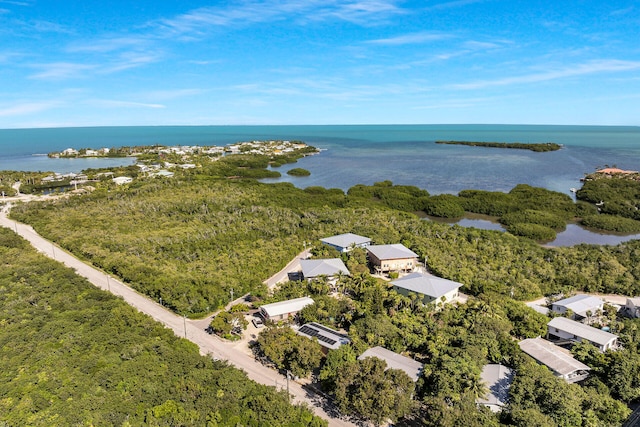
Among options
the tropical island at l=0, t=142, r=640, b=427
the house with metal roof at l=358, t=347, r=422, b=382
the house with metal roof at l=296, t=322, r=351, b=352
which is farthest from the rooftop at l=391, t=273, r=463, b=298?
the house with metal roof at l=296, t=322, r=351, b=352

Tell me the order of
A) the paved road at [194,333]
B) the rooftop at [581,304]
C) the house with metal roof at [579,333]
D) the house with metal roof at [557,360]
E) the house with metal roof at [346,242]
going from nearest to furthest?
the paved road at [194,333], the house with metal roof at [557,360], the house with metal roof at [579,333], the rooftop at [581,304], the house with metal roof at [346,242]

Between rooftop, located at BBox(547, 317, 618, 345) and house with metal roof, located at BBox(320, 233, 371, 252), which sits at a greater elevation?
house with metal roof, located at BBox(320, 233, 371, 252)

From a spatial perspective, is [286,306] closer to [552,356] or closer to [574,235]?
[552,356]

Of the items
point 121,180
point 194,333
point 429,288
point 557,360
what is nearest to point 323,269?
point 429,288

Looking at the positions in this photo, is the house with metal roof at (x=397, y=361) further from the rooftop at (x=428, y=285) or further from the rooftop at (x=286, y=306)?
the rooftop at (x=428, y=285)

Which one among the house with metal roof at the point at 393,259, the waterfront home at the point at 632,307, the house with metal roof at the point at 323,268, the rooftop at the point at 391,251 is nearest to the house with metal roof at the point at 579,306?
the waterfront home at the point at 632,307

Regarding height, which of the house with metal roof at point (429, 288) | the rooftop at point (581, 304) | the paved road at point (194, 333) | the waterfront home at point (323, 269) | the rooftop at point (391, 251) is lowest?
the paved road at point (194, 333)

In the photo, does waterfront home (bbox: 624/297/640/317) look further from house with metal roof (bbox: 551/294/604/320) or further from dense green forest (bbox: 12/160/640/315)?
dense green forest (bbox: 12/160/640/315)
